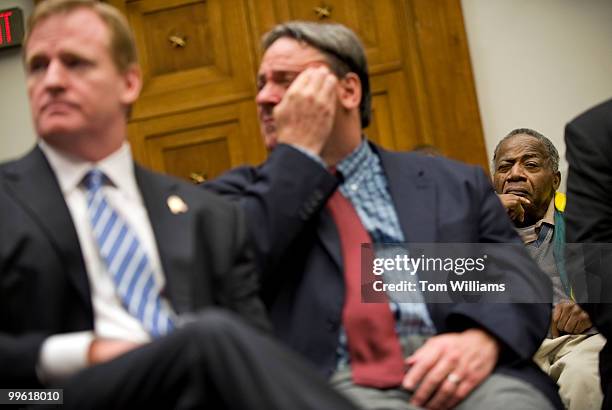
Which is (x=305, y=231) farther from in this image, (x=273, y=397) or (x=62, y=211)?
(x=273, y=397)

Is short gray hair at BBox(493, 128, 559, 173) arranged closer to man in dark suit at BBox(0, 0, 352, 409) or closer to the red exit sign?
man in dark suit at BBox(0, 0, 352, 409)

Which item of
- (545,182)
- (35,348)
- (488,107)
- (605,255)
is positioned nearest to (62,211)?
(35,348)

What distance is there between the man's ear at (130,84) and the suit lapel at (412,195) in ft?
1.94

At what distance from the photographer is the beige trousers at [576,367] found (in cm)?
280

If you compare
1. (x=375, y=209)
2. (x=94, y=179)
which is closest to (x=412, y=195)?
(x=375, y=209)

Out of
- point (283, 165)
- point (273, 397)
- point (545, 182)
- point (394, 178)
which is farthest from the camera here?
point (545, 182)

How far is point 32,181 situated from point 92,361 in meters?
0.38

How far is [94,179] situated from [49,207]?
0.10 meters

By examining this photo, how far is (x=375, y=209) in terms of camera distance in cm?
217

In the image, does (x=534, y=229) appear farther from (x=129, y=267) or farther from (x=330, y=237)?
(x=129, y=267)

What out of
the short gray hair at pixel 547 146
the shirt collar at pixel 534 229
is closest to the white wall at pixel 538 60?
the short gray hair at pixel 547 146

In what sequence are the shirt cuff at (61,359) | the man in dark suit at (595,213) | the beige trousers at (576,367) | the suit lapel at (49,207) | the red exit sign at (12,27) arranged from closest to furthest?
the shirt cuff at (61,359), the suit lapel at (49,207), the man in dark suit at (595,213), the beige trousers at (576,367), the red exit sign at (12,27)

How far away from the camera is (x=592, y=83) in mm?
4152

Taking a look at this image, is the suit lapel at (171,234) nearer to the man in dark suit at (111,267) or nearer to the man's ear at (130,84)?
the man in dark suit at (111,267)
